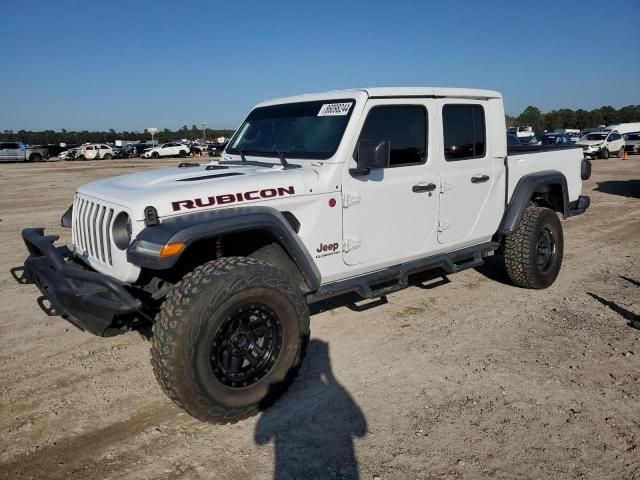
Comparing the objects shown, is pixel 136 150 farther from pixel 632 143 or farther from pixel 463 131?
pixel 463 131

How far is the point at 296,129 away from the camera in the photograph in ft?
14.1

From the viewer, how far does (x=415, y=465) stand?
Answer: 2814mm

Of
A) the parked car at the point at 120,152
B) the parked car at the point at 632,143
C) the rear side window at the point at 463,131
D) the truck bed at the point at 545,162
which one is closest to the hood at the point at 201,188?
the rear side window at the point at 463,131

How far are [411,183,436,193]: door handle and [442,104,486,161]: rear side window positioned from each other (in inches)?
13.4

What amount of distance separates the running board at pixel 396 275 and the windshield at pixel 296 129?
102 cm

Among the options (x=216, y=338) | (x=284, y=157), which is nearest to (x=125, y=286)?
(x=216, y=338)

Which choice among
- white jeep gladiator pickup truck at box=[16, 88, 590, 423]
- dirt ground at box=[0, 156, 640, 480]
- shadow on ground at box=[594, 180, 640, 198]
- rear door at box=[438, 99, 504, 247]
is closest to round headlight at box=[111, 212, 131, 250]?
white jeep gladiator pickup truck at box=[16, 88, 590, 423]

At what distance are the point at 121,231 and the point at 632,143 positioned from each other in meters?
35.1

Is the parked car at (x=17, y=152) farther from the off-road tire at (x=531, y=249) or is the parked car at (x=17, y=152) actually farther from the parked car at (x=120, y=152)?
the off-road tire at (x=531, y=249)

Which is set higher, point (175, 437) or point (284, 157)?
point (284, 157)

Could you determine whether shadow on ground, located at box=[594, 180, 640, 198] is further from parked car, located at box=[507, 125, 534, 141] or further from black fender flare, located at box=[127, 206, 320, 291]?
black fender flare, located at box=[127, 206, 320, 291]

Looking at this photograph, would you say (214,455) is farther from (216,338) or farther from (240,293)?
(240,293)

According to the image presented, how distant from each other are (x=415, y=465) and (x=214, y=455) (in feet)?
3.72

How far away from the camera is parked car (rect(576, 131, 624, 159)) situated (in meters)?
28.2
